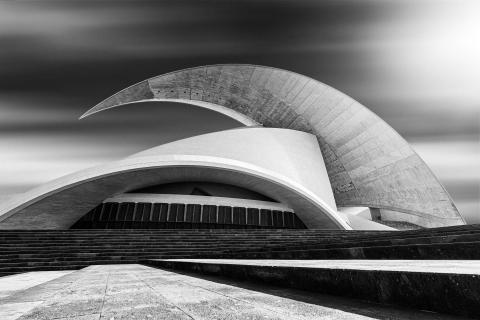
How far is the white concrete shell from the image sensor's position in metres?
13.1

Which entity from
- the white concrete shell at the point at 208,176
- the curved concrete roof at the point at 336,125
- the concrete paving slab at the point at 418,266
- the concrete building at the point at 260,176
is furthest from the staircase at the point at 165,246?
the curved concrete roof at the point at 336,125

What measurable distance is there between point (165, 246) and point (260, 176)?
8.01 m

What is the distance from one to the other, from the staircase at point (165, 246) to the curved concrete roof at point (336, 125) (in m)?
11.9

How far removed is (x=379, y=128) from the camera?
1956cm

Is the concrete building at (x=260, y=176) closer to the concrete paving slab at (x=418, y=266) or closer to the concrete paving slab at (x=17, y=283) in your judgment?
the concrete paving slab at (x=17, y=283)

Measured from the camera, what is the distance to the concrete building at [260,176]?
14.1 m

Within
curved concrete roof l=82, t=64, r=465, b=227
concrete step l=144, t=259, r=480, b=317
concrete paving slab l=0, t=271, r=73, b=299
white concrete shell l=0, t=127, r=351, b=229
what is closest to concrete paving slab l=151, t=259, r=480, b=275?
concrete step l=144, t=259, r=480, b=317

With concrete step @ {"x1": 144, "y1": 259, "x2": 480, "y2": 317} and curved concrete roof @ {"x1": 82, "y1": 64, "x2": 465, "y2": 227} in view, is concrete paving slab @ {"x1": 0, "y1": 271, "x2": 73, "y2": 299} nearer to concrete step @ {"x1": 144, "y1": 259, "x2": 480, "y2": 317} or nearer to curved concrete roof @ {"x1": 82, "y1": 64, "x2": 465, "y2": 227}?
concrete step @ {"x1": 144, "y1": 259, "x2": 480, "y2": 317}

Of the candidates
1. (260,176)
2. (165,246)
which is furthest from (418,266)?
(260,176)

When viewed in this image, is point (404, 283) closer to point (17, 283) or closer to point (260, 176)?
point (17, 283)

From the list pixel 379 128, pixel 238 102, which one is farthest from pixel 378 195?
pixel 238 102

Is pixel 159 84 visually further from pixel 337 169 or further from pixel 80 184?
pixel 337 169

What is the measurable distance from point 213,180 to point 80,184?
23.9 ft

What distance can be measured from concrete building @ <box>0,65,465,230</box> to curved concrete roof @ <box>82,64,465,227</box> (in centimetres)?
7
